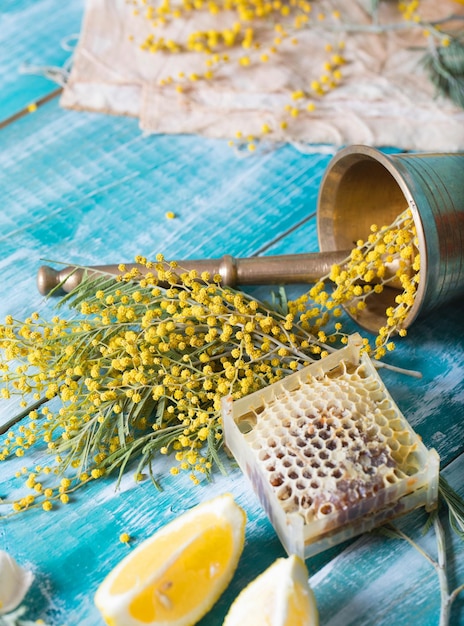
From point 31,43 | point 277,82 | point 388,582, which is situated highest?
point 31,43

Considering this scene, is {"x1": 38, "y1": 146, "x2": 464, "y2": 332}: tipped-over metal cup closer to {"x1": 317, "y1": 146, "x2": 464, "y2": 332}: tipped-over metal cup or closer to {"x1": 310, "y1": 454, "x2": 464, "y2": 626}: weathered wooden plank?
{"x1": 317, "y1": 146, "x2": 464, "y2": 332}: tipped-over metal cup

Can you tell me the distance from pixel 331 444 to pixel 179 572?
23cm

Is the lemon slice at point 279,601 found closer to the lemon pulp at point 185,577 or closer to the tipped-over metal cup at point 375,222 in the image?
the lemon pulp at point 185,577

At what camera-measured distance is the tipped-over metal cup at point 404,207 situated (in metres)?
0.98

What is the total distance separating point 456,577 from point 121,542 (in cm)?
41

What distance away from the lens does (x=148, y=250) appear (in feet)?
4.33

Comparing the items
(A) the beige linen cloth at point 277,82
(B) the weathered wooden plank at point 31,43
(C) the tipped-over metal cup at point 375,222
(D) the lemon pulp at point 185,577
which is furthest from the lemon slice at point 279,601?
(B) the weathered wooden plank at point 31,43

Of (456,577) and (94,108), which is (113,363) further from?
(94,108)

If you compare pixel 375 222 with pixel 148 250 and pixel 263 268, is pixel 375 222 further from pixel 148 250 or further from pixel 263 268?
pixel 148 250

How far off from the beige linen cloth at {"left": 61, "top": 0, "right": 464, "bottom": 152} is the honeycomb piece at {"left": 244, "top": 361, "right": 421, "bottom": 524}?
668 mm

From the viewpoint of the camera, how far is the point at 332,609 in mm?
859

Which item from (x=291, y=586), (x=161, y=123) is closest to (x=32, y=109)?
(x=161, y=123)

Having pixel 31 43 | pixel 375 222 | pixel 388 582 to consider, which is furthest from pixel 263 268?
pixel 31 43

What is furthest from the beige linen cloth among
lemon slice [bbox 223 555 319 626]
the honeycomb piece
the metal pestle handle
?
lemon slice [bbox 223 555 319 626]
